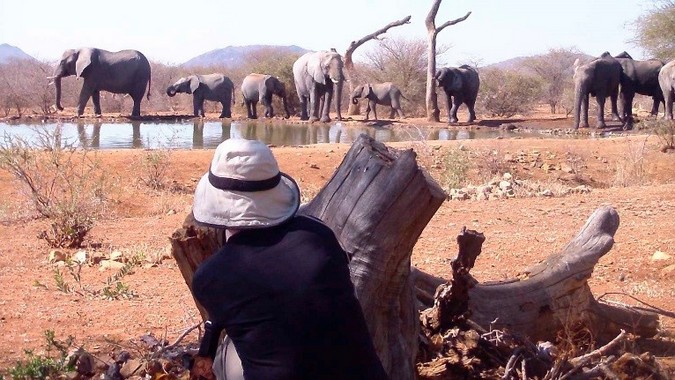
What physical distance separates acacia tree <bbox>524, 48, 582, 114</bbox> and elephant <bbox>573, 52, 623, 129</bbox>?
13.9m

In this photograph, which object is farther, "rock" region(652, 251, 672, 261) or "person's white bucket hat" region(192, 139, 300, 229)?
"rock" region(652, 251, 672, 261)

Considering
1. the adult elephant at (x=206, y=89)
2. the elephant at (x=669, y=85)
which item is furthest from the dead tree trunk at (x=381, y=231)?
the adult elephant at (x=206, y=89)

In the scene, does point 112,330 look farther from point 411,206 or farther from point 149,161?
point 149,161

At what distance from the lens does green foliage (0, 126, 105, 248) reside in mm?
7746

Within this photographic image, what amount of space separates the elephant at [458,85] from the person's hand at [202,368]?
2602 centimetres

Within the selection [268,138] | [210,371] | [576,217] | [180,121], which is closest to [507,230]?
[576,217]

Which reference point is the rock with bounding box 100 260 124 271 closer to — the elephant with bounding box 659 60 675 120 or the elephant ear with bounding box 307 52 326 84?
the elephant with bounding box 659 60 675 120

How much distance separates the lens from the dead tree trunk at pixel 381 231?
3.29m

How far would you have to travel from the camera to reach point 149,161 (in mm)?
11484

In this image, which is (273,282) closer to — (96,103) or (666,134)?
(666,134)

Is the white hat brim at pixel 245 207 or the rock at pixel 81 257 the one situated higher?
the white hat brim at pixel 245 207

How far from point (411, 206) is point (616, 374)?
48.1 inches

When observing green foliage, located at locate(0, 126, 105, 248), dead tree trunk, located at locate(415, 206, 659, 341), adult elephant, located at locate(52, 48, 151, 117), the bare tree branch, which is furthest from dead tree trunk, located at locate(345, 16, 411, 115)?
dead tree trunk, located at locate(415, 206, 659, 341)

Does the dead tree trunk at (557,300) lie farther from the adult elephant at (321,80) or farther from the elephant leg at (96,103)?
the elephant leg at (96,103)
